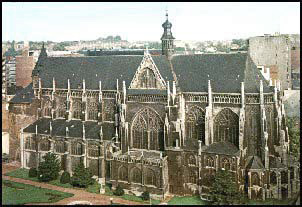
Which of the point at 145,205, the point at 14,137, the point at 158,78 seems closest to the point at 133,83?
the point at 158,78

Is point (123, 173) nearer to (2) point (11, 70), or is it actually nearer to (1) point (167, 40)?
(1) point (167, 40)

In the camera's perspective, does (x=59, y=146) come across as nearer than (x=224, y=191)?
No

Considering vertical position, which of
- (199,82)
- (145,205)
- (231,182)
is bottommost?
(145,205)

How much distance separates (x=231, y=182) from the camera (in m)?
46.1

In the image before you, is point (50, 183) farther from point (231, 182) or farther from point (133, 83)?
point (231, 182)

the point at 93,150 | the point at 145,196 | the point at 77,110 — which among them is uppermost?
the point at 77,110

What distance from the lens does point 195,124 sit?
178ft

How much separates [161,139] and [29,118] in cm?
3071

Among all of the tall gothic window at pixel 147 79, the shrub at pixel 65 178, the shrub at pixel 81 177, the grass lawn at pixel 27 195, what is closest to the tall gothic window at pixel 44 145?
the shrub at pixel 65 178

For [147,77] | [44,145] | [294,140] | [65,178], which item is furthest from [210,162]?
[44,145]

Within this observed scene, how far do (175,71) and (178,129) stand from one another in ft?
34.3

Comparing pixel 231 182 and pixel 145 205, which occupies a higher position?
pixel 231 182

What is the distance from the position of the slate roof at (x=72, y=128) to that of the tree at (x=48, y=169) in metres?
Answer: 4.98

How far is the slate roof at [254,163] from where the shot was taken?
160 feet
